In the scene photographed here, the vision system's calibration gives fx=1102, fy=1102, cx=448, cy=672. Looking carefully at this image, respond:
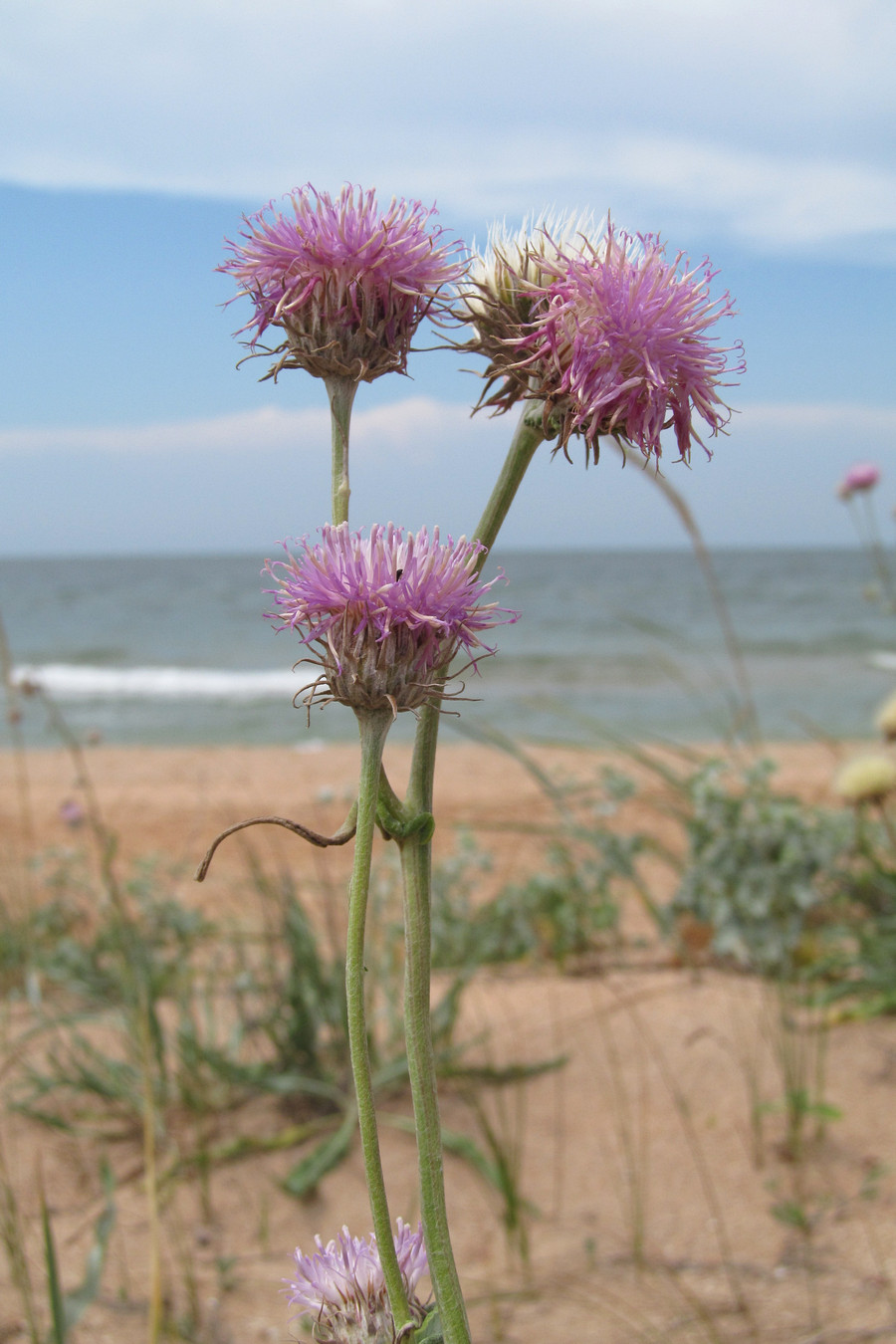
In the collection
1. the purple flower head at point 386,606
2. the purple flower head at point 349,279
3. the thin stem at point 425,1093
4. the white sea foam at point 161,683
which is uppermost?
the purple flower head at point 349,279

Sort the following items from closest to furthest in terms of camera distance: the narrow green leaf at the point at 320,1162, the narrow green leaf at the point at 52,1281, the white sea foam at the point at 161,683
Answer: the narrow green leaf at the point at 52,1281
the narrow green leaf at the point at 320,1162
the white sea foam at the point at 161,683

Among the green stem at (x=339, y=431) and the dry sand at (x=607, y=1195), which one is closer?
the green stem at (x=339, y=431)

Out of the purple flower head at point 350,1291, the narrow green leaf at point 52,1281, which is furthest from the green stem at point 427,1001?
the narrow green leaf at point 52,1281

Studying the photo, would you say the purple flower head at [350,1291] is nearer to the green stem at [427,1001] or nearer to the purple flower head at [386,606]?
the green stem at [427,1001]

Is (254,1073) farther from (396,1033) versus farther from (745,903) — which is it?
(745,903)

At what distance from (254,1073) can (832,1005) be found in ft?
5.61

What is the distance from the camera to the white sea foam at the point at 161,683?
61.6 ft

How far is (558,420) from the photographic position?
35.7 inches

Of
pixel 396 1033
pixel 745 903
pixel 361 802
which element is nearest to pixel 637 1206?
pixel 396 1033

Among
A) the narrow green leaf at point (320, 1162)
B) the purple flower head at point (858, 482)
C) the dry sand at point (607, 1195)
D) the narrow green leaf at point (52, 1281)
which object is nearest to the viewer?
the narrow green leaf at point (52, 1281)

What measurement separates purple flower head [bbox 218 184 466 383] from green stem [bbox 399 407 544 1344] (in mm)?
203

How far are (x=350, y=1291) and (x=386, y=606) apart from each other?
1.80ft

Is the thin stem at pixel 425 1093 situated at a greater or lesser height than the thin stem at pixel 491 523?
lesser

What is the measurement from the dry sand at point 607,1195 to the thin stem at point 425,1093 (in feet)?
4.26
